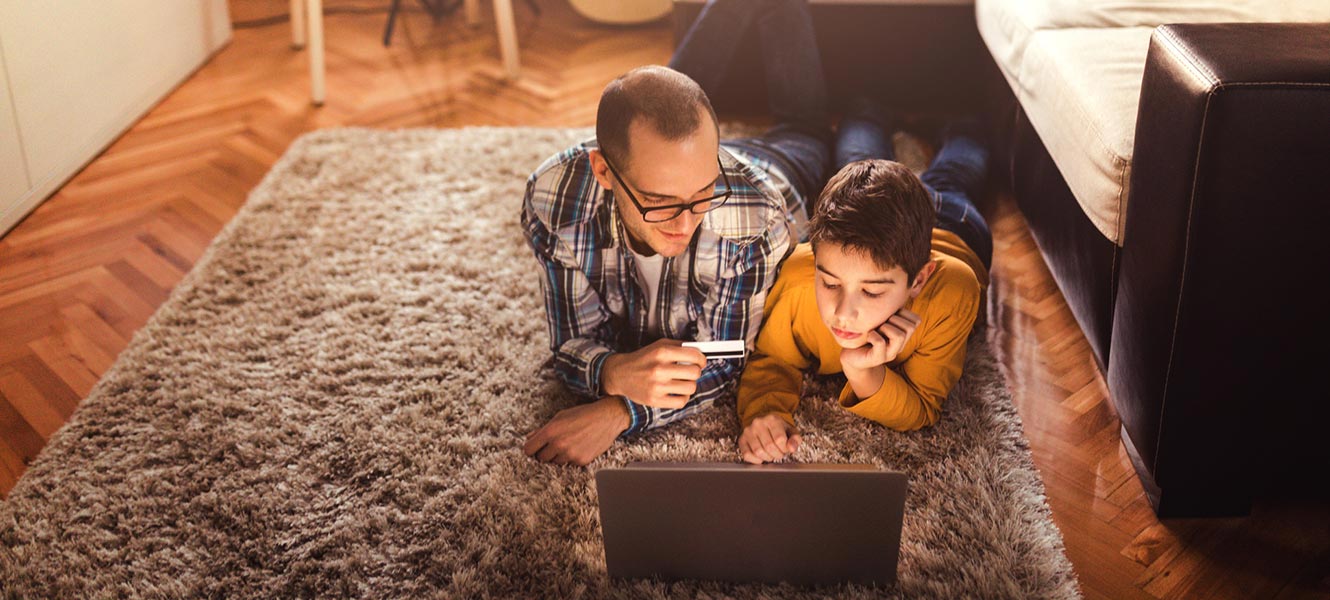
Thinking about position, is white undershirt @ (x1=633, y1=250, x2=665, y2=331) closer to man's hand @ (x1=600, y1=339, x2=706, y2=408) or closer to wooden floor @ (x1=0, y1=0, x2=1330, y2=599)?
man's hand @ (x1=600, y1=339, x2=706, y2=408)

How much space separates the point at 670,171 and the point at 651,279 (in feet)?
0.86

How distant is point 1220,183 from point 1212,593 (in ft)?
1.45

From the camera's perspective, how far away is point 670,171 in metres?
1.08

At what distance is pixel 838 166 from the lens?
1822 millimetres

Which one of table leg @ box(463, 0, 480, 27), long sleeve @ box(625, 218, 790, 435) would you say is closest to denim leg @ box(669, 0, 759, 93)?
long sleeve @ box(625, 218, 790, 435)

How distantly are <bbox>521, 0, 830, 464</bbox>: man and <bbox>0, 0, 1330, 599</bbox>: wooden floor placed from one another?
460 mm

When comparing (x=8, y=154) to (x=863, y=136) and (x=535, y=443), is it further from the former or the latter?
(x=863, y=136)

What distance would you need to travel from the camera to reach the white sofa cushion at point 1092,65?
49.9 inches

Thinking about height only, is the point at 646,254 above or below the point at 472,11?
above

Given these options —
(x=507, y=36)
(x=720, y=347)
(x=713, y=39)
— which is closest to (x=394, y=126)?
(x=507, y=36)

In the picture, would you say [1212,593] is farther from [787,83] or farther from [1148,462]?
[787,83]

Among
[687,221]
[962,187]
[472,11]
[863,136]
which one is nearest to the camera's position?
[687,221]

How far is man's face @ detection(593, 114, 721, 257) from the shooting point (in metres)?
1.08

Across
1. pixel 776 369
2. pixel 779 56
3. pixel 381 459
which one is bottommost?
pixel 381 459
